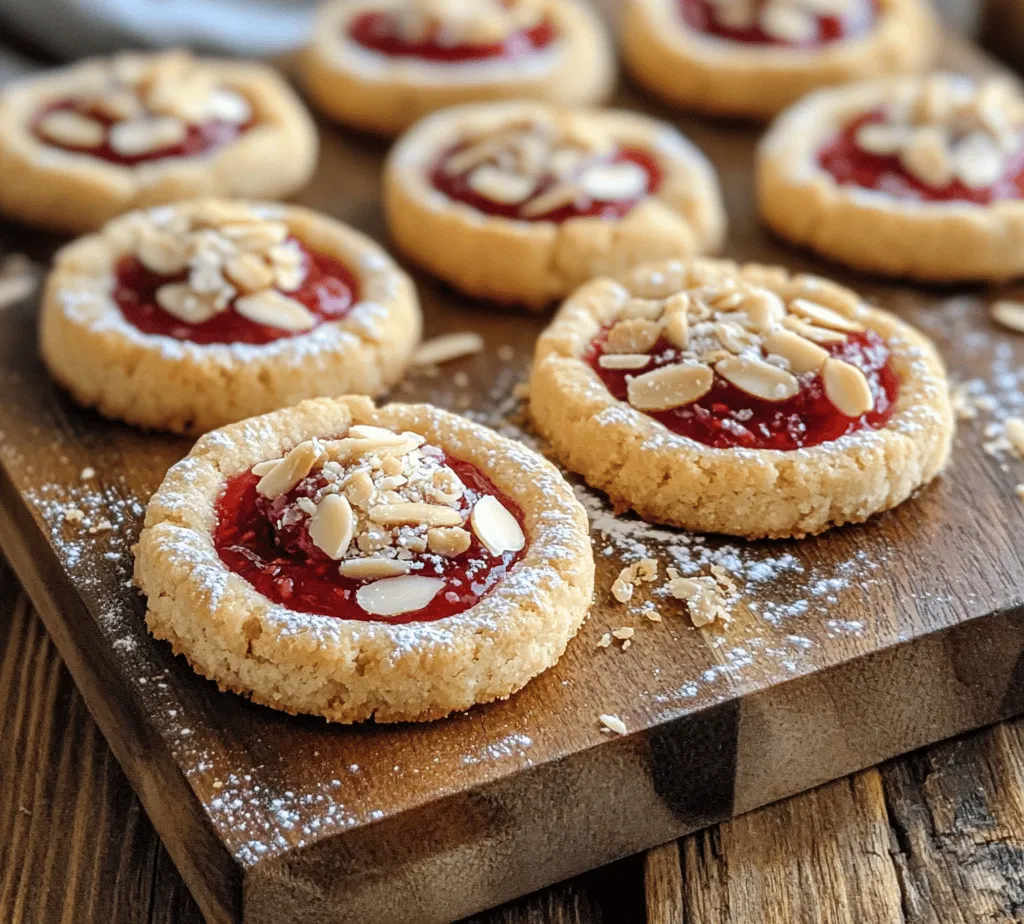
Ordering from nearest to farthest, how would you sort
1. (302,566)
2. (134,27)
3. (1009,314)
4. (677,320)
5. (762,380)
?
(302,566)
(762,380)
(677,320)
(1009,314)
(134,27)

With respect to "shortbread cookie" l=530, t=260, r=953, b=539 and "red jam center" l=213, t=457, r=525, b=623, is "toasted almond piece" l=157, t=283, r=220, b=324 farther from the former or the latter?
"shortbread cookie" l=530, t=260, r=953, b=539

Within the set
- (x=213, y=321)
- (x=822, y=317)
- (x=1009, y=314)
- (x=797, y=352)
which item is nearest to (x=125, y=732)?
(x=213, y=321)

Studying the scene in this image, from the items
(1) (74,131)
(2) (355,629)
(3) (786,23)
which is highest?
(3) (786,23)

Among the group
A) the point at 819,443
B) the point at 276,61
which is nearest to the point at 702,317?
the point at 819,443

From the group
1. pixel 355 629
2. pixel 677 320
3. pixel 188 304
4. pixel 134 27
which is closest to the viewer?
pixel 355 629

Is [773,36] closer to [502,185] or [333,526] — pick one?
[502,185]

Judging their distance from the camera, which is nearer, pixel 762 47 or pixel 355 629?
pixel 355 629

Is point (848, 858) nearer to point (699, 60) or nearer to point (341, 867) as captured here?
point (341, 867)
